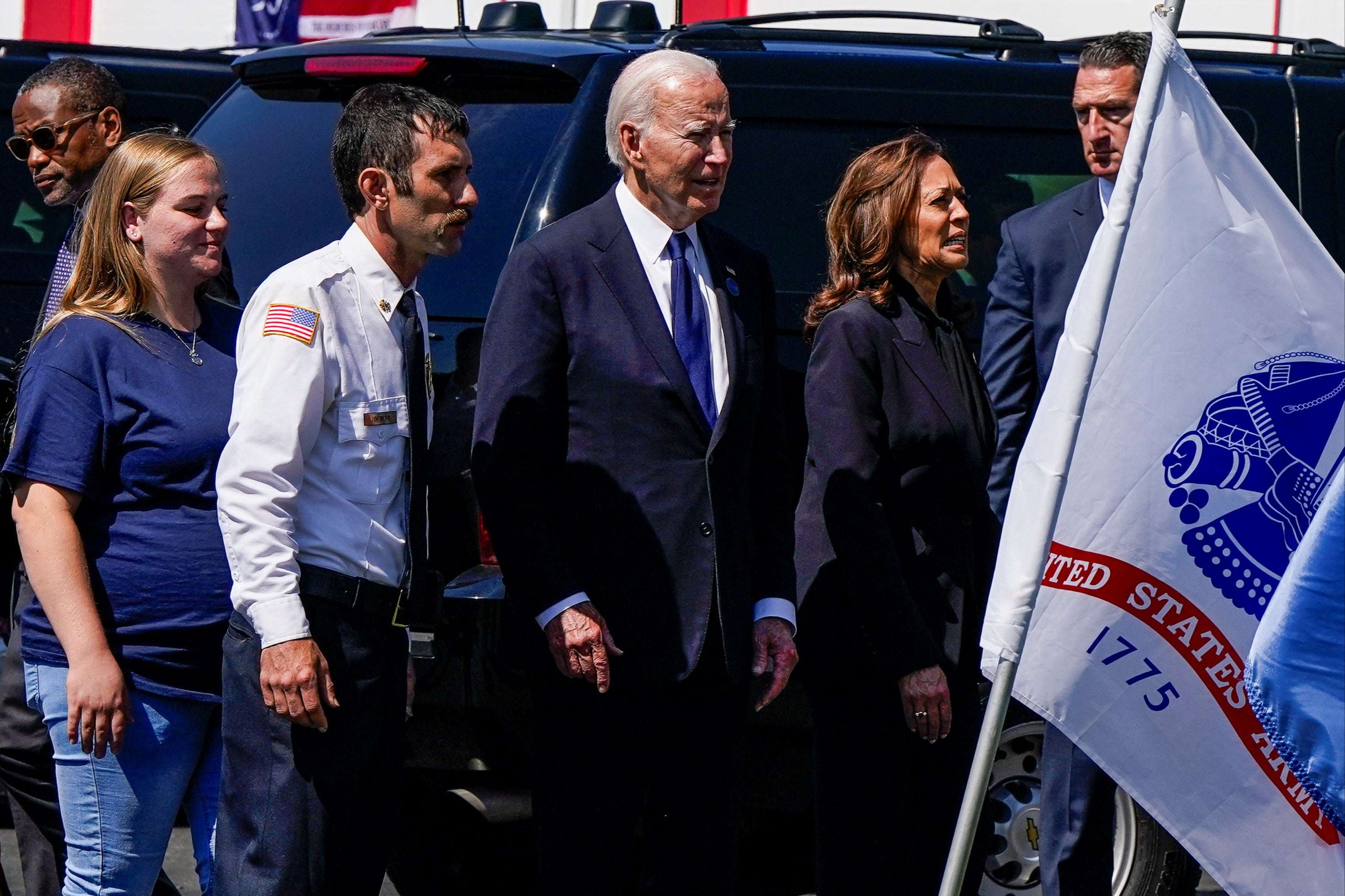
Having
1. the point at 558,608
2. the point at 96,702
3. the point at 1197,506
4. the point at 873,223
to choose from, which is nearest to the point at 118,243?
the point at 96,702

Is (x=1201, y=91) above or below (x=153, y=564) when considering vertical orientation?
above

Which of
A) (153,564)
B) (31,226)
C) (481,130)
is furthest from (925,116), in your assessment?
(31,226)

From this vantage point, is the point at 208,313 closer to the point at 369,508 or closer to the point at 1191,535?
the point at 369,508

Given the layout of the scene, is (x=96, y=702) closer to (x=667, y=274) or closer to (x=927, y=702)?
(x=667, y=274)

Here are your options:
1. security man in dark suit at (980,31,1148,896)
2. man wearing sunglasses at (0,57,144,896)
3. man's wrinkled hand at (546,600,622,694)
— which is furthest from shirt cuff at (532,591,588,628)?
security man in dark suit at (980,31,1148,896)

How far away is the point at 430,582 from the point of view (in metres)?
3.28

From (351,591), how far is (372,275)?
0.55 metres

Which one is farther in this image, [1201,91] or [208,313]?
[208,313]

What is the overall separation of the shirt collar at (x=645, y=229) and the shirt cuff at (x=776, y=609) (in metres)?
0.67

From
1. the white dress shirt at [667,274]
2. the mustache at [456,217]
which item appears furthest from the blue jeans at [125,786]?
the white dress shirt at [667,274]

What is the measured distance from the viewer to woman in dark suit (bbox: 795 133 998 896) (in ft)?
11.9

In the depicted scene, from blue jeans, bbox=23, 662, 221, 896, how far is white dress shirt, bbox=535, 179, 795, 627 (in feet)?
3.54

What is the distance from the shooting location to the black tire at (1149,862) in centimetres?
459

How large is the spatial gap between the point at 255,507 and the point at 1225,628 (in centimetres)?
158
